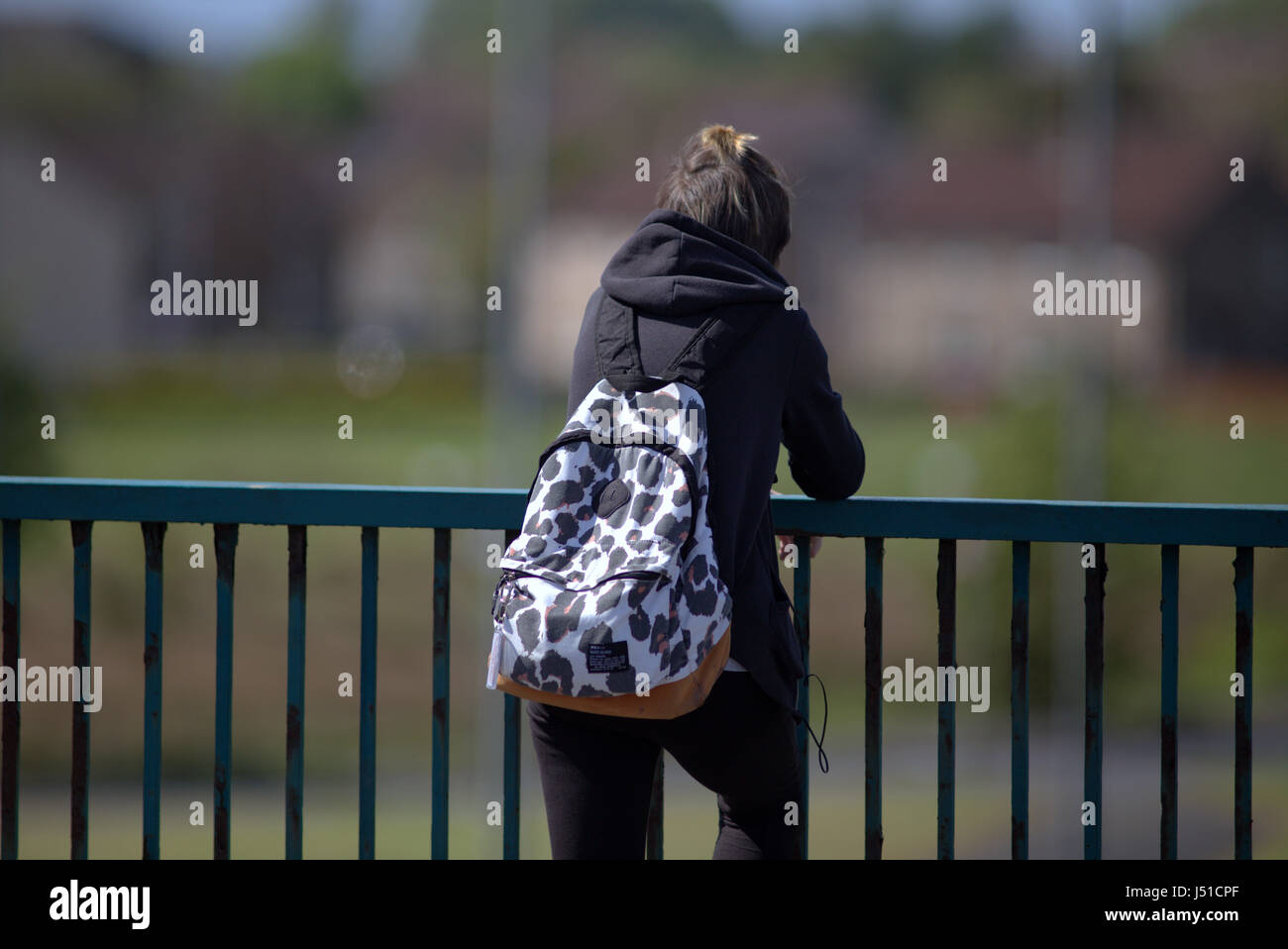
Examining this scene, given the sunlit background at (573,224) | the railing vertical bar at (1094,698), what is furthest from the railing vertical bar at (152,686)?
the sunlit background at (573,224)

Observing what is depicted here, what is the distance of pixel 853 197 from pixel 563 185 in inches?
270

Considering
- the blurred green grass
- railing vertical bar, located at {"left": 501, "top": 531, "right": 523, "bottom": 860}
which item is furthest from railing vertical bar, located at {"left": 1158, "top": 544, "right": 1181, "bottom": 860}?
the blurred green grass

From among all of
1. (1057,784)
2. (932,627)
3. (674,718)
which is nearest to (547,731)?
(674,718)

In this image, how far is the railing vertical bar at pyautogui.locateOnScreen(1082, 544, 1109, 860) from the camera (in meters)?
2.71

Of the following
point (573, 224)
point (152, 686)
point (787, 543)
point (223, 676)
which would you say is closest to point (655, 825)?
point (787, 543)

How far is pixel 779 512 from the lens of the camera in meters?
2.66

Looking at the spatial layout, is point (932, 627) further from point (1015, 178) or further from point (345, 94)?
point (345, 94)

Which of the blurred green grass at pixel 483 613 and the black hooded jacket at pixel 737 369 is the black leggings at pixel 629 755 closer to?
the black hooded jacket at pixel 737 369

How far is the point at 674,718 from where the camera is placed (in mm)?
2285

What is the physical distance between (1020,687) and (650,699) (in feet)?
2.91

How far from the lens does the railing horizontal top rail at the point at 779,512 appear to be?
2652mm

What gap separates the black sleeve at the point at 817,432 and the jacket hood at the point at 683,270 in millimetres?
130

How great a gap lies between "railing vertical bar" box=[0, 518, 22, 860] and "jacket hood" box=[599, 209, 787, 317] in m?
1.27

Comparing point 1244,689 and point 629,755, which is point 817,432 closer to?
point 629,755
